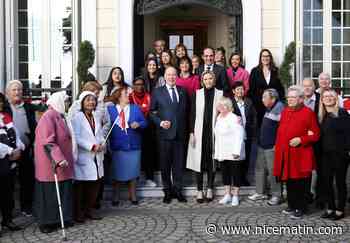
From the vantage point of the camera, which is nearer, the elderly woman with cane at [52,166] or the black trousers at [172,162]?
the elderly woman with cane at [52,166]

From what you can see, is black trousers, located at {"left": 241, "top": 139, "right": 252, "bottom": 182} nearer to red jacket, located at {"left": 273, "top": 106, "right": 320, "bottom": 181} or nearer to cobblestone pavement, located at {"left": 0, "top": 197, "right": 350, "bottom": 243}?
cobblestone pavement, located at {"left": 0, "top": 197, "right": 350, "bottom": 243}

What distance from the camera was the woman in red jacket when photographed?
21.8ft

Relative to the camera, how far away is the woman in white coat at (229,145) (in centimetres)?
729

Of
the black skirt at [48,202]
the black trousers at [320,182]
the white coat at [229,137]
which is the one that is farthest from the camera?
the white coat at [229,137]

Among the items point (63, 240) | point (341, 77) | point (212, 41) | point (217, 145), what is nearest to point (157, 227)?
point (63, 240)

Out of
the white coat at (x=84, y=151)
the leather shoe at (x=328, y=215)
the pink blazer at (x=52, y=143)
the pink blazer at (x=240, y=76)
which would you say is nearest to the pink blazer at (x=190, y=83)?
the pink blazer at (x=240, y=76)

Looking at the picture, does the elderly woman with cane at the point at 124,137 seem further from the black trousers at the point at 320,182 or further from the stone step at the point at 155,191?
the black trousers at the point at 320,182

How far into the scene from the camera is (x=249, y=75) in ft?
28.7

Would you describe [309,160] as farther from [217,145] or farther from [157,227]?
[157,227]

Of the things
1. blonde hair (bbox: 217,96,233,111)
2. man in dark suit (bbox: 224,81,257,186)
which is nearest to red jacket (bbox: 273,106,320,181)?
blonde hair (bbox: 217,96,233,111)

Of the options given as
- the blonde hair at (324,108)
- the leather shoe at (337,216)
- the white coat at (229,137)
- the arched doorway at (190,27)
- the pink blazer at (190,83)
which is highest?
the arched doorway at (190,27)

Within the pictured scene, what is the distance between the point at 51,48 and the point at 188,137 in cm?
368

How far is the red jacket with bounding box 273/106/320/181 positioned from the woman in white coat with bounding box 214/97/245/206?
0.70 meters

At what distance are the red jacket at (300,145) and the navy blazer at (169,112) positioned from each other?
150 cm
